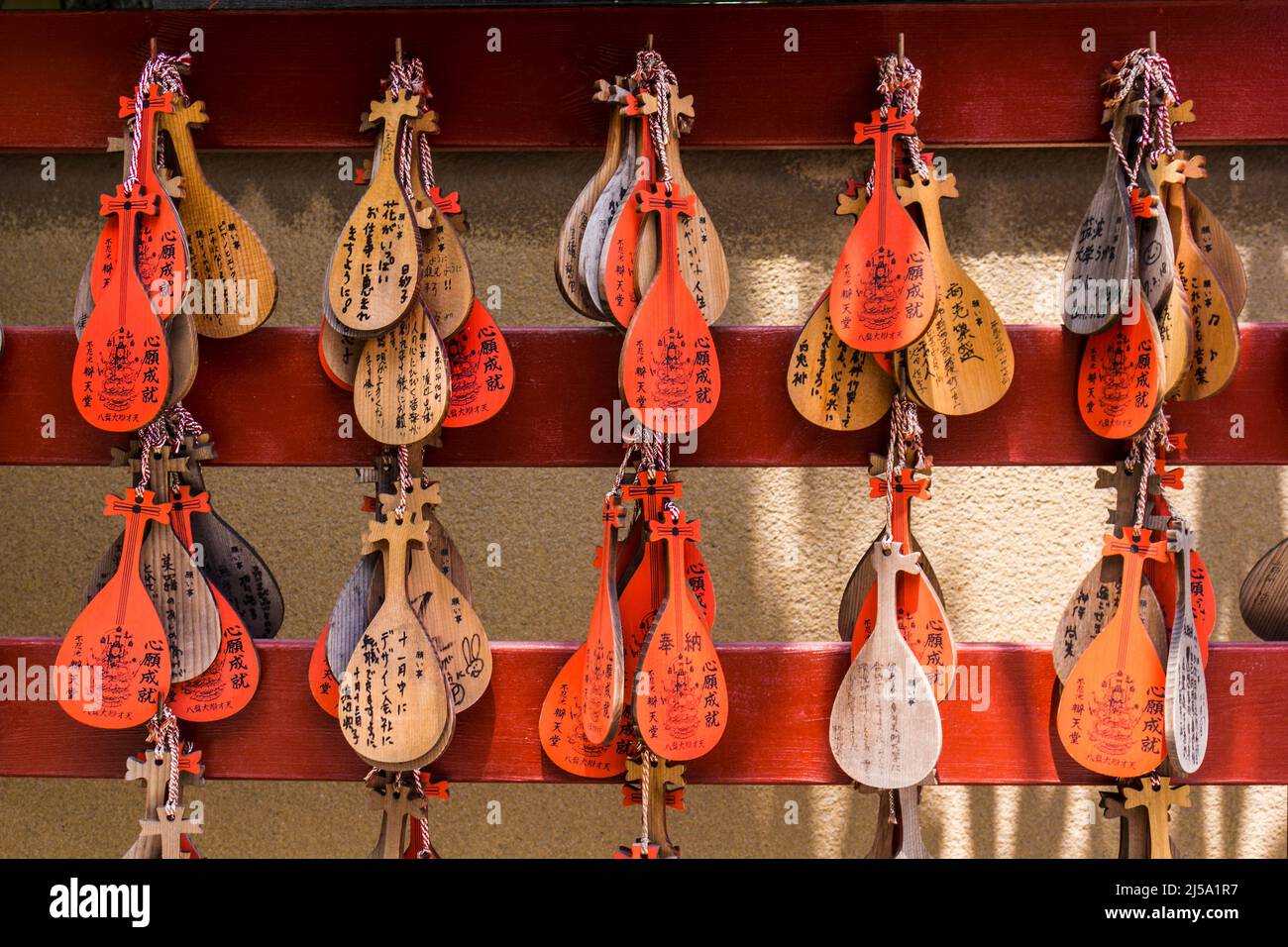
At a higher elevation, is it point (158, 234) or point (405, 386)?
point (158, 234)

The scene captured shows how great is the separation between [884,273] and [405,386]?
0.37m

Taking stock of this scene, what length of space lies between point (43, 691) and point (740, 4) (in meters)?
0.81

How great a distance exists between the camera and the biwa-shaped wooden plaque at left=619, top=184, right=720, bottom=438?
0.70 meters

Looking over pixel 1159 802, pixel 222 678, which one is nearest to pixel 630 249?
pixel 222 678

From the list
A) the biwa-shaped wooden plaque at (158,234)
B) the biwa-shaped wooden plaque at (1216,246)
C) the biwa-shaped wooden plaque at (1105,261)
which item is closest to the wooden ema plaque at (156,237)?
the biwa-shaped wooden plaque at (158,234)

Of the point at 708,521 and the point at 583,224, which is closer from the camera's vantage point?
the point at 583,224

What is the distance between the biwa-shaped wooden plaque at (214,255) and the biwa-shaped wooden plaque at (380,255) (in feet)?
0.27

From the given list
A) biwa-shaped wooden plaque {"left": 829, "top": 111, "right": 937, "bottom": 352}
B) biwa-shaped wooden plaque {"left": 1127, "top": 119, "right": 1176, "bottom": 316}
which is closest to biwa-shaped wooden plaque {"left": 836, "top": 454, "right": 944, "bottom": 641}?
biwa-shaped wooden plaque {"left": 829, "top": 111, "right": 937, "bottom": 352}

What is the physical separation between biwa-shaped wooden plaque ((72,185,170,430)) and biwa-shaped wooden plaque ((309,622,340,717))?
0.72ft

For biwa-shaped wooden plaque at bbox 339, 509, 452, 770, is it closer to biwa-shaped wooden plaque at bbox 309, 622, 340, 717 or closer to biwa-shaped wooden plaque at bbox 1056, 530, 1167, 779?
biwa-shaped wooden plaque at bbox 309, 622, 340, 717

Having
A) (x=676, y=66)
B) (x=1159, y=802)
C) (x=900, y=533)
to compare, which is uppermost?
(x=676, y=66)

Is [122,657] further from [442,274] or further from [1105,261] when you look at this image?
[1105,261]

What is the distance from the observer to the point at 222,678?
78 centimetres
